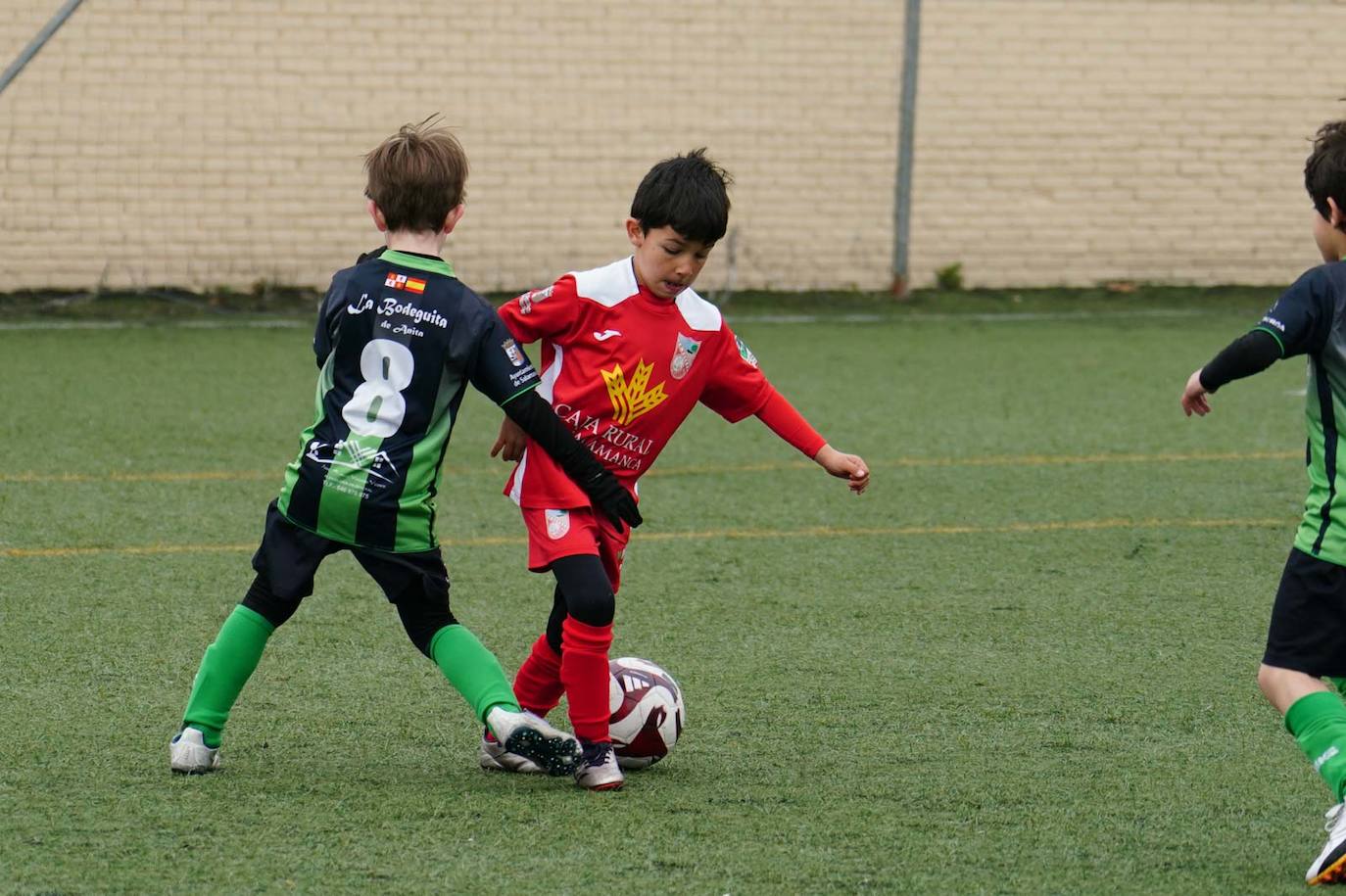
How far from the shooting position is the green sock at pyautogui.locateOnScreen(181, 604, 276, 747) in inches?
151

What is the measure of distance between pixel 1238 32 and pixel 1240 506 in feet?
26.9

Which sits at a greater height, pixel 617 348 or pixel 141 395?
pixel 617 348

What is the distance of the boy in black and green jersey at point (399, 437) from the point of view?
3.74 m

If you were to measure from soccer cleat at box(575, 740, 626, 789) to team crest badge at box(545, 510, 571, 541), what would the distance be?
452 millimetres

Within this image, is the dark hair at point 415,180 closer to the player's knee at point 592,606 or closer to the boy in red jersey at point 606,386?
the boy in red jersey at point 606,386

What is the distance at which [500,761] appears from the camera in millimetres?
3959

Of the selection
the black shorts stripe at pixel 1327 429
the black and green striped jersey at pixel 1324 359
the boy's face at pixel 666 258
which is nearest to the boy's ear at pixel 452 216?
the boy's face at pixel 666 258

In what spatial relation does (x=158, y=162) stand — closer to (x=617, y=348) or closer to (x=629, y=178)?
(x=629, y=178)

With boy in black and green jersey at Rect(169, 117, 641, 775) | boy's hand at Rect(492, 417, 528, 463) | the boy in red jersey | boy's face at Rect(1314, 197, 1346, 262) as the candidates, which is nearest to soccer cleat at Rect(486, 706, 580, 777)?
boy in black and green jersey at Rect(169, 117, 641, 775)

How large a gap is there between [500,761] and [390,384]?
87cm

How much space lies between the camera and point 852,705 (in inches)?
177

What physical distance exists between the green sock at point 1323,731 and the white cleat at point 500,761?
1.58 metres

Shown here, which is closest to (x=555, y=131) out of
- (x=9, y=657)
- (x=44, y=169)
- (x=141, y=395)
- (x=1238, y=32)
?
(x=44, y=169)

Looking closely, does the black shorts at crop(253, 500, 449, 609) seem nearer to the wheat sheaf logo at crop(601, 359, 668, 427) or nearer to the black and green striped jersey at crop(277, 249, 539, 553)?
the black and green striped jersey at crop(277, 249, 539, 553)
